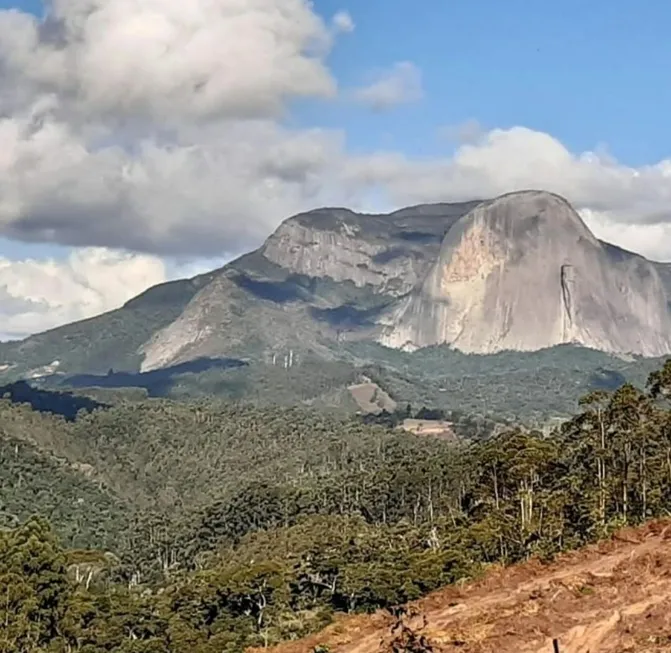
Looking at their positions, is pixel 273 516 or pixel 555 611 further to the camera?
pixel 273 516

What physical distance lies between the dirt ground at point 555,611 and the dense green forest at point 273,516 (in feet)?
12.4

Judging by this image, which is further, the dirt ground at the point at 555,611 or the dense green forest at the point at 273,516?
the dense green forest at the point at 273,516

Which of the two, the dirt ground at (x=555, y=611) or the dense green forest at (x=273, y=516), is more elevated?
the dirt ground at (x=555, y=611)

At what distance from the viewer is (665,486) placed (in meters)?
46.1

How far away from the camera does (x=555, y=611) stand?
15938mm

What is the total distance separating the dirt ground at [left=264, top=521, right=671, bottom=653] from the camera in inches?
561

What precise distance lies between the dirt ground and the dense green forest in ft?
12.4

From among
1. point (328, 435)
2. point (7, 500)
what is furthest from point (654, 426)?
point (328, 435)

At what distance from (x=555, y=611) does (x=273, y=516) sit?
101m

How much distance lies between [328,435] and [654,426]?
140 m

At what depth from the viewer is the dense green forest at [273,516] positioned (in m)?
43.8

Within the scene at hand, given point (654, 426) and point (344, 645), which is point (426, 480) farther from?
point (344, 645)

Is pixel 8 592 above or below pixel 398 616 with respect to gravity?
below

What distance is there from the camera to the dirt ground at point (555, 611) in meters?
14.3
